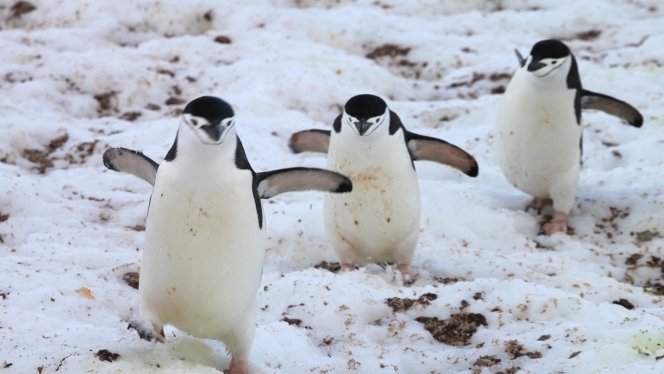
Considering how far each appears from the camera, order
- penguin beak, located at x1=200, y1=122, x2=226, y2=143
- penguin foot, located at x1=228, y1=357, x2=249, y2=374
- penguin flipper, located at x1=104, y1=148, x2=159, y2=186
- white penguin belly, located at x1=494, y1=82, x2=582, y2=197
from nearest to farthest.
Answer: penguin beak, located at x1=200, y1=122, x2=226, y2=143 → penguin foot, located at x1=228, y1=357, x2=249, y2=374 → penguin flipper, located at x1=104, y1=148, x2=159, y2=186 → white penguin belly, located at x1=494, y1=82, x2=582, y2=197

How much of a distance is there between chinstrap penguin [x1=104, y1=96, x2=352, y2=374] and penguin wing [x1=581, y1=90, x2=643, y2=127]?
321 centimetres

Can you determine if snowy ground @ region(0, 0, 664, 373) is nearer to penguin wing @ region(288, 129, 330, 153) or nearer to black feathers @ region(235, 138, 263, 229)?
penguin wing @ region(288, 129, 330, 153)

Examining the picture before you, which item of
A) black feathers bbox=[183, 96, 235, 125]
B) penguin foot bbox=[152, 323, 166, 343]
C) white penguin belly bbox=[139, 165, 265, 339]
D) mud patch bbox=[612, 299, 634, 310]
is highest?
black feathers bbox=[183, 96, 235, 125]

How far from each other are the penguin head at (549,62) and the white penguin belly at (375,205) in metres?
1.27

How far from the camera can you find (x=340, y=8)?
9930 mm

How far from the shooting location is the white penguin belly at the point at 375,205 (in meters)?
4.68

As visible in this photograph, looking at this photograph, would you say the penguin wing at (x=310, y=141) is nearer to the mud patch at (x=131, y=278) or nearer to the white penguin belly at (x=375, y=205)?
the white penguin belly at (x=375, y=205)

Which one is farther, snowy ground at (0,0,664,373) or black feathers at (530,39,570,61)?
black feathers at (530,39,570,61)

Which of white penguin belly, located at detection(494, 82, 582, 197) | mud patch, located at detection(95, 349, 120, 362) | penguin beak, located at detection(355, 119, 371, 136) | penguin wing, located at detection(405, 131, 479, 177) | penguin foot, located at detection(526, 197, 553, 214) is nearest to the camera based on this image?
mud patch, located at detection(95, 349, 120, 362)

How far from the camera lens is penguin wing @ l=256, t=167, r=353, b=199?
11.4 feet

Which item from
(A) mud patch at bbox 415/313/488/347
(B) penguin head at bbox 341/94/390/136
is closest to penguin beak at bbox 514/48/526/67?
(B) penguin head at bbox 341/94/390/136

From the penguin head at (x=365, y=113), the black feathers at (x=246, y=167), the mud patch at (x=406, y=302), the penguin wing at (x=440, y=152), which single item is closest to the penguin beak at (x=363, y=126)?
the penguin head at (x=365, y=113)

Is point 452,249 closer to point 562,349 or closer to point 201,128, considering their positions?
point 562,349

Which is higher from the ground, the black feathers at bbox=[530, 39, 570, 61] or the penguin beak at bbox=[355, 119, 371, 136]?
the black feathers at bbox=[530, 39, 570, 61]
